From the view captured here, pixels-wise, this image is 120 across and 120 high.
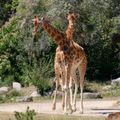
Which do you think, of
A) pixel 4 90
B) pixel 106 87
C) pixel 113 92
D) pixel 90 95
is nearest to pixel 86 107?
pixel 90 95

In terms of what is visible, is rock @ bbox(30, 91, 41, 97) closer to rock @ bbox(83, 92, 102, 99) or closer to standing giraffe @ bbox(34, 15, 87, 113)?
rock @ bbox(83, 92, 102, 99)

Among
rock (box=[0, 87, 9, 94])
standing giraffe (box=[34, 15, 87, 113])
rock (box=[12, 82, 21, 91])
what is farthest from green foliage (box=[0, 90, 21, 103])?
standing giraffe (box=[34, 15, 87, 113])

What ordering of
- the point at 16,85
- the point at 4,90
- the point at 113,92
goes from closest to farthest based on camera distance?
the point at 113,92
the point at 4,90
the point at 16,85

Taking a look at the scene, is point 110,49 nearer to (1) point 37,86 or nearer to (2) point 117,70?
(2) point 117,70

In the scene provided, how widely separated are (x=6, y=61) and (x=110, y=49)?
5186mm

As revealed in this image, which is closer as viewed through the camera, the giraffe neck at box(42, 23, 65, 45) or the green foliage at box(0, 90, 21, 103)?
the giraffe neck at box(42, 23, 65, 45)

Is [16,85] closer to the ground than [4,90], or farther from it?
closer to the ground

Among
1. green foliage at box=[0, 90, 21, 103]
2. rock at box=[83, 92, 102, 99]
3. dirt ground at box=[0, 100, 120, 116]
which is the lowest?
green foliage at box=[0, 90, 21, 103]

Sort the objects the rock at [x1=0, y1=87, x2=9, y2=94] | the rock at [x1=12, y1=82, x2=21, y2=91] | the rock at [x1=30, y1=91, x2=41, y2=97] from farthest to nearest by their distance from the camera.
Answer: the rock at [x1=12, y1=82, x2=21, y2=91] < the rock at [x1=0, y1=87, x2=9, y2=94] < the rock at [x1=30, y1=91, x2=41, y2=97]

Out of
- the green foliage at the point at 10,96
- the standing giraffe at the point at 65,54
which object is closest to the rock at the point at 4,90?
the green foliage at the point at 10,96

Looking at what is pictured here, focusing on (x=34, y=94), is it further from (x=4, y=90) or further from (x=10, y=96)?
(x=4, y=90)

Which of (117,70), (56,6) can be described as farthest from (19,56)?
(117,70)

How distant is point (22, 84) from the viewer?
28781 mm

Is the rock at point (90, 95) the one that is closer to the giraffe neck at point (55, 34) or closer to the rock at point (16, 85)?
the rock at point (16, 85)
